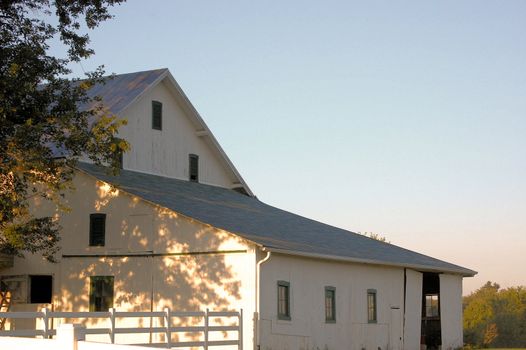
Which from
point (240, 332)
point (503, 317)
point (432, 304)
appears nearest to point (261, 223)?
point (240, 332)

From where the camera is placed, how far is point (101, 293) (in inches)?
1216

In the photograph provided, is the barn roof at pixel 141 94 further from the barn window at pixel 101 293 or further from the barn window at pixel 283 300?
the barn window at pixel 283 300

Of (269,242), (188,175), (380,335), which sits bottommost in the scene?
(380,335)

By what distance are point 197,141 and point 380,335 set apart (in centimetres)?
1092

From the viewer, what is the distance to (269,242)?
29266mm

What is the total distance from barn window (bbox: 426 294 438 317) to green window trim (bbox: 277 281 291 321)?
13.7m

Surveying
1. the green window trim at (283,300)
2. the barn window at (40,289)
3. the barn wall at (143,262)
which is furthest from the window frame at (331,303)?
the barn window at (40,289)

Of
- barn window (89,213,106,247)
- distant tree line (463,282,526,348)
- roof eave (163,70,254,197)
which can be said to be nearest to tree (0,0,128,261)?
barn window (89,213,106,247)

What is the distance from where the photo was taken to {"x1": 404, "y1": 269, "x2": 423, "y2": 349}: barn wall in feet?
124

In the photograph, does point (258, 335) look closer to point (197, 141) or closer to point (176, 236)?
point (176, 236)

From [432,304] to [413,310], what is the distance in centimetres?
494

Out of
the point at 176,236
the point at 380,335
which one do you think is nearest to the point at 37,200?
the point at 176,236

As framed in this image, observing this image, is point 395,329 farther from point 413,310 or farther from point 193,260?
point 193,260

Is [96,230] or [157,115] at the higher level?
[157,115]
